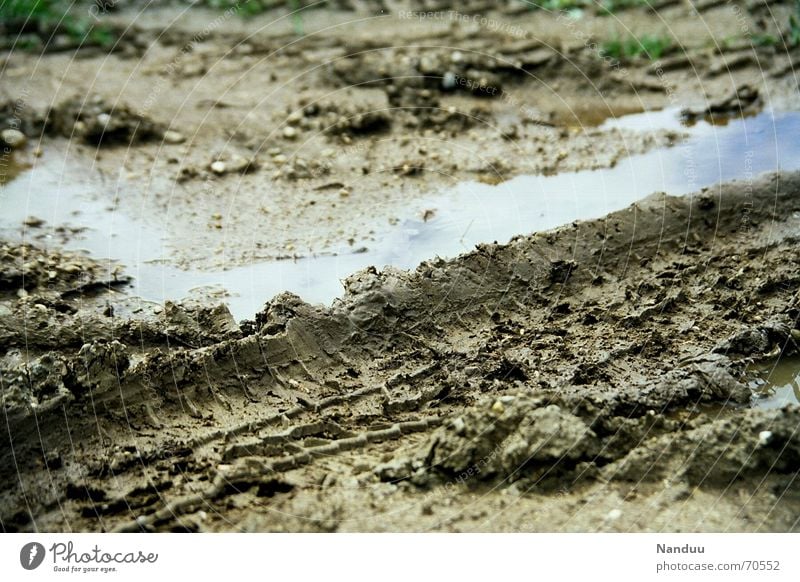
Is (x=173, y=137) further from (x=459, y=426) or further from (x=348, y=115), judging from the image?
(x=459, y=426)

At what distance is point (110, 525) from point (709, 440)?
69.4 inches

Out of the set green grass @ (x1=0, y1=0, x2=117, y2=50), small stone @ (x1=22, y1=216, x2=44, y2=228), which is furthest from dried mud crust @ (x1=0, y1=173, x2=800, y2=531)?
green grass @ (x1=0, y1=0, x2=117, y2=50)

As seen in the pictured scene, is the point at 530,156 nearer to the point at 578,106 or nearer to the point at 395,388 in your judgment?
the point at 578,106

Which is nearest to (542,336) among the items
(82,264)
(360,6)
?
(82,264)

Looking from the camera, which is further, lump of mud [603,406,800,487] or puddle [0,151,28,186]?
puddle [0,151,28,186]

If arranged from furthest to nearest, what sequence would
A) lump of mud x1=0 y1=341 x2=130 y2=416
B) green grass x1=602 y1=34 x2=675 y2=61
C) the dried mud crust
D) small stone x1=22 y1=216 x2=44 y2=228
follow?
green grass x1=602 y1=34 x2=675 y2=61
small stone x1=22 y1=216 x2=44 y2=228
lump of mud x1=0 y1=341 x2=130 y2=416
the dried mud crust

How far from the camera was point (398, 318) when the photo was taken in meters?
3.38

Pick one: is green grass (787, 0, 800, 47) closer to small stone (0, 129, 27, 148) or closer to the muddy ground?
the muddy ground

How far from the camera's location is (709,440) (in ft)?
9.00

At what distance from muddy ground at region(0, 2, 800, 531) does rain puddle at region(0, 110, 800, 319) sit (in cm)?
10

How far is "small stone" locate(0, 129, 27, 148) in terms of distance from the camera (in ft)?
16.4
